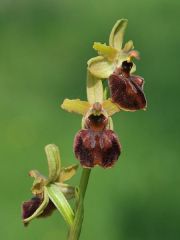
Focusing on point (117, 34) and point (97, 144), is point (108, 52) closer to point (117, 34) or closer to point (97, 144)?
point (117, 34)

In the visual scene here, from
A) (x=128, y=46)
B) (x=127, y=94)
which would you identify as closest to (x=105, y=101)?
(x=127, y=94)

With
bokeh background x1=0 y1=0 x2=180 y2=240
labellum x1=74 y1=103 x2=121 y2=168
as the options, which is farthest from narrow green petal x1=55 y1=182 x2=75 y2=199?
bokeh background x1=0 y1=0 x2=180 y2=240

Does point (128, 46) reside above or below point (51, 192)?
above

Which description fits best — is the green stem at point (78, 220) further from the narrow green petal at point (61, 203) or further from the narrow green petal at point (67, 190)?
the narrow green petal at point (67, 190)

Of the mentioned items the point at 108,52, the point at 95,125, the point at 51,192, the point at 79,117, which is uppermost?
the point at 79,117

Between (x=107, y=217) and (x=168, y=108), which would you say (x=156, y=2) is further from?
(x=107, y=217)

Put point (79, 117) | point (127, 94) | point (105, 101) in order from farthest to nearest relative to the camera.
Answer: point (79, 117) → point (105, 101) → point (127, 94)

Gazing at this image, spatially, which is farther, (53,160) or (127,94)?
(53,160)
